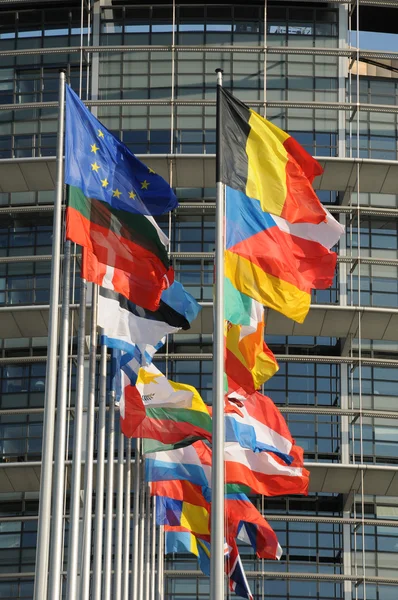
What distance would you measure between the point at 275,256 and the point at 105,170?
3.83 meters

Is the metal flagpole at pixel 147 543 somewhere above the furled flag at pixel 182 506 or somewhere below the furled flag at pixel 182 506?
below

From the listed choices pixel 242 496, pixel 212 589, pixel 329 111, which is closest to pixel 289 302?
pixel 212 589

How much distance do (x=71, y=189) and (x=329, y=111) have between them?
30879mm

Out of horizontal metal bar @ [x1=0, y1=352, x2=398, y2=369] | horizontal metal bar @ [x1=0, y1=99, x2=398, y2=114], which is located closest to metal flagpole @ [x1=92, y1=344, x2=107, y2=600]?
horizontal metal bar @ [x1=0, y1=352, x2=398, y2=369]

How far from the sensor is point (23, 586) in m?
51.6

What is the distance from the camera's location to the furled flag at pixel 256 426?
32.4 metres

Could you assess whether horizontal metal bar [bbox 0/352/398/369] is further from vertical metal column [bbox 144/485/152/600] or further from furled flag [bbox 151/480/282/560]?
furled flag [bbox 151/480/282/560]

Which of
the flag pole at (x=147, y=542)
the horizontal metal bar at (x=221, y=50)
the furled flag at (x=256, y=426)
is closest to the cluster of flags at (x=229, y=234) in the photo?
the furled flag at (x=256, y=426)

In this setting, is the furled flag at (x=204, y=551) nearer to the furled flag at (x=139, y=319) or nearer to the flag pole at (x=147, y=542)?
the flag pole at (x=147, y=542)

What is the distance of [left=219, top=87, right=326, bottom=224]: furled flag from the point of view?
26328mm

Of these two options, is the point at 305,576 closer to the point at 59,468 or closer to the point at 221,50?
the point at 221,50

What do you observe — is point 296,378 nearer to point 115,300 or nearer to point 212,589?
point 115,300

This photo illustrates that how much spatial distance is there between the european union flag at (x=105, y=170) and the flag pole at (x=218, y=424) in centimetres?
190

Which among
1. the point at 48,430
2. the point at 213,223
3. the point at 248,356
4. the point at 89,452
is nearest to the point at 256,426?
the point at 248,356
